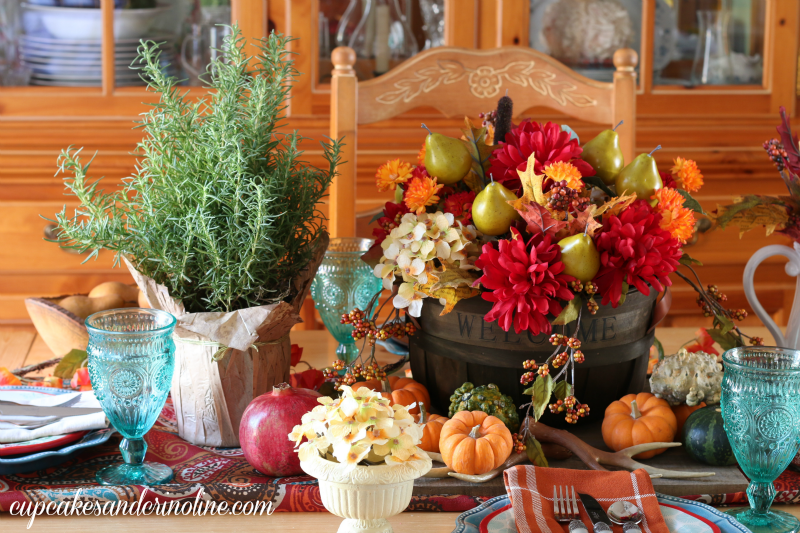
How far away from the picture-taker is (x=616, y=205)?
78 cm

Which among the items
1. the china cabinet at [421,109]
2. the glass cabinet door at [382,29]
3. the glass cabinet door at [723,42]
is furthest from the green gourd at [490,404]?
the glass cabinet door at [723,42]

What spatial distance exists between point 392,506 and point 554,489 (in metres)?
0.16

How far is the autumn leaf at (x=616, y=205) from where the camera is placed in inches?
29.8

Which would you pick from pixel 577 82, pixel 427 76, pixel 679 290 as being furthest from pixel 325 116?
pixel 679 290

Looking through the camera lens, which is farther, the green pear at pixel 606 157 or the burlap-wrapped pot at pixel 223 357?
the green pear at pixel 606 157

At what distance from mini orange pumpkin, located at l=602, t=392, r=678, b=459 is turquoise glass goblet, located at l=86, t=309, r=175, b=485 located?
0.45m

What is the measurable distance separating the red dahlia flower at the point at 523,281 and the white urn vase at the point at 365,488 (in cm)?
19

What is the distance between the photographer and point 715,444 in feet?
2.53

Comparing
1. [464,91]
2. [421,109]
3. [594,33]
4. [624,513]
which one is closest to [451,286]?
[624,513]

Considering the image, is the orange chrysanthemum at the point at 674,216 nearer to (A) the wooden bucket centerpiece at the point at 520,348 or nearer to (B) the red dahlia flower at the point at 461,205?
(A) the wooden bucket centerpiece at the point at 520,348

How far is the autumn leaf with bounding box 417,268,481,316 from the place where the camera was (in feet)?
2.58

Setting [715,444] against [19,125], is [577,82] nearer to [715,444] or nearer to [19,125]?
[715,444]

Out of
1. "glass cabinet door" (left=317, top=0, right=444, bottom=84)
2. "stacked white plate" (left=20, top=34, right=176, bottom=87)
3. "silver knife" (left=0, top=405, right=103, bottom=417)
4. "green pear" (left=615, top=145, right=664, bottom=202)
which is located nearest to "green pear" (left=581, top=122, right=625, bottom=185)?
"green pear" (left=615, top=145, right=664, bottom=202)

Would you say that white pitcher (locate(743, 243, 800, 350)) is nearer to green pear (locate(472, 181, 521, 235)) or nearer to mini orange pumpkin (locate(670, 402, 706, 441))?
mini orange pumpkin (locate(670, 402, 706, 441))
